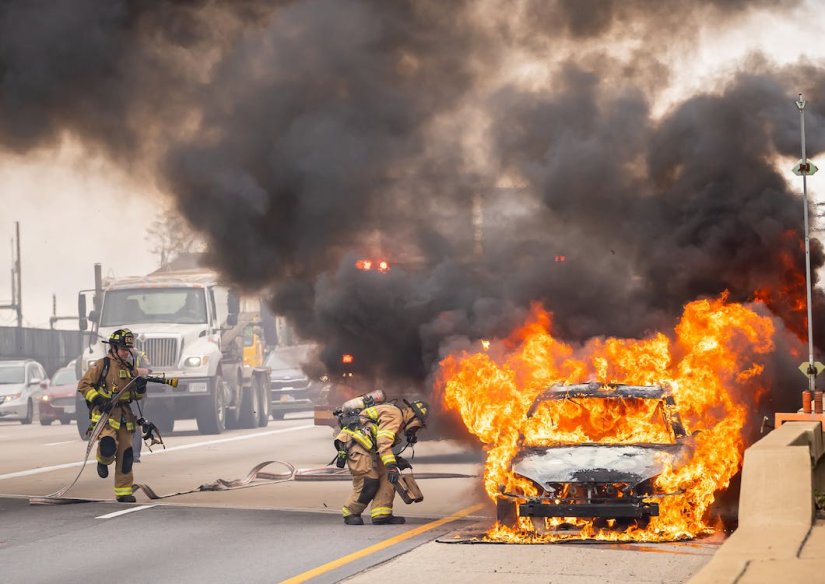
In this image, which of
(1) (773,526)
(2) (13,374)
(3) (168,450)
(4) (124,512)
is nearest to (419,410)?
(4) (124,512)

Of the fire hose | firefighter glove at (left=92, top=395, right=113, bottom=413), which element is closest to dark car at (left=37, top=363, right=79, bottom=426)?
the fire hose

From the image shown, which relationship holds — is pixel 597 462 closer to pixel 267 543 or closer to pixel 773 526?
pixel 773 526

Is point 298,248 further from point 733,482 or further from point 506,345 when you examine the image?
point 733,482

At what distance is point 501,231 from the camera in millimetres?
21203

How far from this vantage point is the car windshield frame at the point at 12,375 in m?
39.0

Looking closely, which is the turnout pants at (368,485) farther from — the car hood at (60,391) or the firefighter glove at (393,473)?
the car hood at (60,391)

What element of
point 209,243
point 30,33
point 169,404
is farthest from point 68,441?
point 30,33

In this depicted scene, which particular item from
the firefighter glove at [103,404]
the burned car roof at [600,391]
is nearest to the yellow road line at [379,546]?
the burned car roof at [600,391]

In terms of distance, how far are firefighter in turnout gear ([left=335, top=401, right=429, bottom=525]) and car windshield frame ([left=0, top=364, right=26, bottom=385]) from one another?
94.5 feet

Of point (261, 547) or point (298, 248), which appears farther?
point (298, 248)

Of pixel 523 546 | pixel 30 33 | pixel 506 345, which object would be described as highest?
pixel 30 33

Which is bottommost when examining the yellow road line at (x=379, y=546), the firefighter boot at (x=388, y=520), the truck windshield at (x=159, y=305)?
the yellow road line at (x=379, y=546)

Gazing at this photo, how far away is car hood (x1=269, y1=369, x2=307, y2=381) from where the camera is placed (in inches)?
1534

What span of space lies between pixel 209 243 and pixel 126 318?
341 inches
